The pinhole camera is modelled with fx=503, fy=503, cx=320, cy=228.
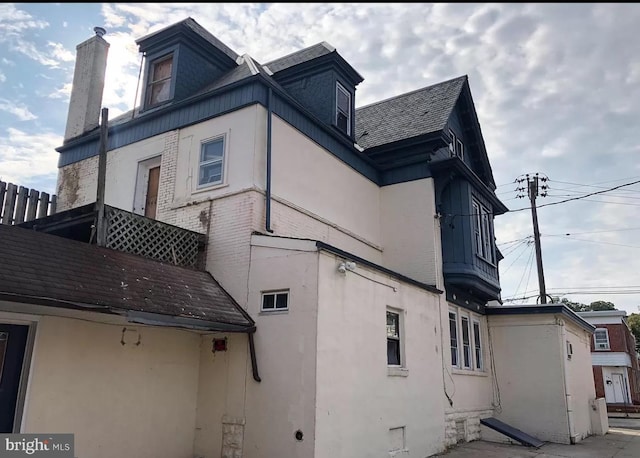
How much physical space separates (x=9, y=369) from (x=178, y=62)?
8.67 meters

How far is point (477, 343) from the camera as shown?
1620cm

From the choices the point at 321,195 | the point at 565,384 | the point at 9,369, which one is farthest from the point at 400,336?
the point at 9,369

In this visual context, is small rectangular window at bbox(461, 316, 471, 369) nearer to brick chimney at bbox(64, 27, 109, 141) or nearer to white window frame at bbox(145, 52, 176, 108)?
white window frame at bbox(145, 52, 176, 108)

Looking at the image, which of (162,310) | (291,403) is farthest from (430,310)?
(162,310)

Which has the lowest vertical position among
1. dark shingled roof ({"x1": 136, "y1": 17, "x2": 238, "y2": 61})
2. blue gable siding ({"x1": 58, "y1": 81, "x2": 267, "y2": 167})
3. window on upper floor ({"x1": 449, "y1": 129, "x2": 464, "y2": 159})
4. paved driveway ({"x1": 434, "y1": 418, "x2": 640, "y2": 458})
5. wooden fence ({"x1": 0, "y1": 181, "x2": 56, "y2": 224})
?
paved driveway ({"x1": 434, "y1": 418, "x2": 640, "y2": 458})

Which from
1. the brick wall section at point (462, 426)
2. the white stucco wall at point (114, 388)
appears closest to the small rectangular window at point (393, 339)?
the brick wall section at point (462, 426)

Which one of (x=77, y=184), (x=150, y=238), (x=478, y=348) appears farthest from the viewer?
(x=478, y=348)

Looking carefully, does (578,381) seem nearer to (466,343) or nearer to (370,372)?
(466,343)

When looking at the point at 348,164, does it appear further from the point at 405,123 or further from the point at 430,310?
the point at 430,310

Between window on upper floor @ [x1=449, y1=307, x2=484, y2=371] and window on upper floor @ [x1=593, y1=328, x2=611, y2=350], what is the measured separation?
974 inches

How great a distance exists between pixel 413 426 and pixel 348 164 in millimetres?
7043

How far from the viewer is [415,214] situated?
14656 millimetres

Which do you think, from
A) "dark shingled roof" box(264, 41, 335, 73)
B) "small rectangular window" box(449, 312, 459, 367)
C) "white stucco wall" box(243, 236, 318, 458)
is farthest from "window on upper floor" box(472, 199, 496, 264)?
"white stucco wall" box(243, 236, 318, 458)

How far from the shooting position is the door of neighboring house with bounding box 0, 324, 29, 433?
286 inches
